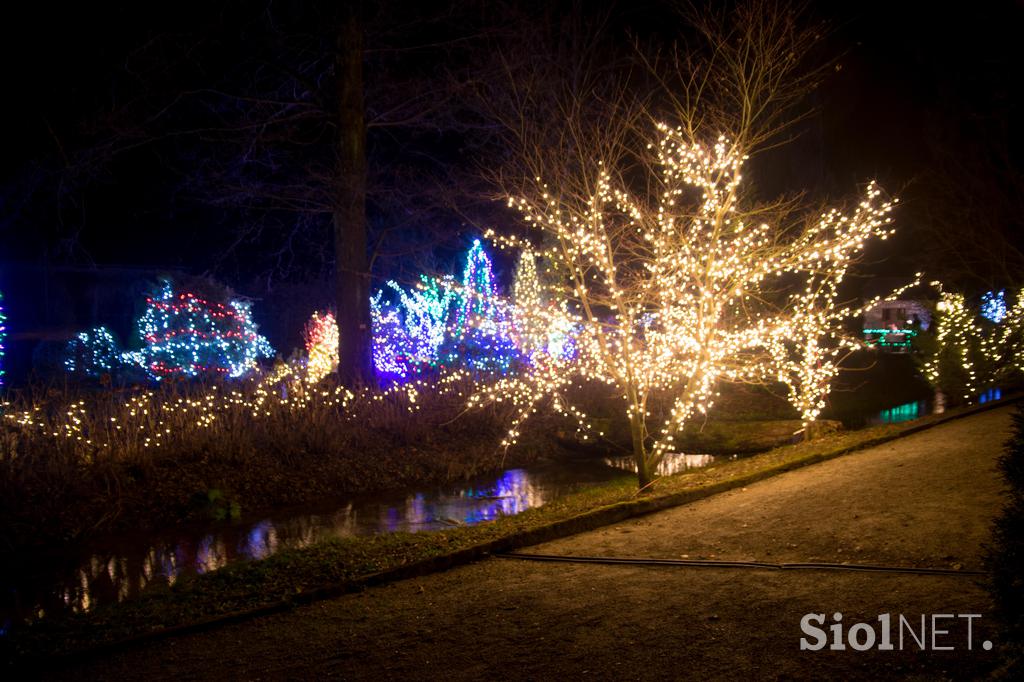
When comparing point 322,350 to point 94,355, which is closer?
point 94,355

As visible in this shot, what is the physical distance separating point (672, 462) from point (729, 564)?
733cm

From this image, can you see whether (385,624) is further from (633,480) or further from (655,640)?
(633,480)

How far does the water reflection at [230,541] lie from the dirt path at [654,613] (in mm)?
2441

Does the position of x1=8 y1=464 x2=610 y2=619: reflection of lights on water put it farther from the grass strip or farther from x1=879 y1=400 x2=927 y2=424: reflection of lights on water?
x1=879 y1=400 x2=927 y2=424: reflection of lights on water

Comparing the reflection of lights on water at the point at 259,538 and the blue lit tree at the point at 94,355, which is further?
the blue lit tree at the point at 94,355

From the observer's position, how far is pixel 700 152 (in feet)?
27.3

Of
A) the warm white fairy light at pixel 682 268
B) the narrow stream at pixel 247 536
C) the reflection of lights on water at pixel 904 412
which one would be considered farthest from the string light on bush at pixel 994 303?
the warm white fairy light at pixel 682 268

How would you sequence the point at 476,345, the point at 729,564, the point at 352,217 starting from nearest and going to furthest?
the point at 729,564 < the point at 352,217 < the point at 476,345

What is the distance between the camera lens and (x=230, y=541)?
29.5ft

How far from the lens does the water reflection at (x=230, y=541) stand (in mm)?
7414

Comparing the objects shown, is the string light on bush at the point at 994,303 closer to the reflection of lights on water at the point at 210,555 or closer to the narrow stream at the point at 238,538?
the narrow stream at the point at 238,538

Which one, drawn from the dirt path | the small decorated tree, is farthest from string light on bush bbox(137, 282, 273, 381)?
the dirt path

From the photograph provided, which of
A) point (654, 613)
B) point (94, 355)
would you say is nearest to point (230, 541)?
point (654, 613)

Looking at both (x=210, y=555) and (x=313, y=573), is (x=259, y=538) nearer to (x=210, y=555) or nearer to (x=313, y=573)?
(x=210, y=555)
